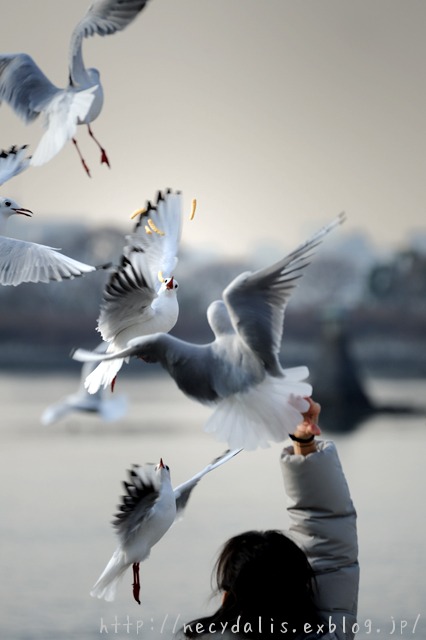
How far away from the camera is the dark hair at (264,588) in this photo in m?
0.86

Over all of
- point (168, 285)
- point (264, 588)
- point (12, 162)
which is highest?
point (12, 162)

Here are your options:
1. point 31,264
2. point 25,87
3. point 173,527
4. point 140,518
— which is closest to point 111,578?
point 140,518

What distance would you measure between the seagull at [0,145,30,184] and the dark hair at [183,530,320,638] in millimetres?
331

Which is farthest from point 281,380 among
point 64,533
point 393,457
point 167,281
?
point 393,457

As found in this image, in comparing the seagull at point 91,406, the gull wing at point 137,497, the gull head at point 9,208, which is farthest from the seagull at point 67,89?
the seagull at point 91,406

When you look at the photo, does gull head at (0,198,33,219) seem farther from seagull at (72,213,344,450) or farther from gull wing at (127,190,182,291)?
seagull at (72,213,344,450)

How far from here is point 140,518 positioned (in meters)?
0.84

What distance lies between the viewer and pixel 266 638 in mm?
854

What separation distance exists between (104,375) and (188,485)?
145 mm

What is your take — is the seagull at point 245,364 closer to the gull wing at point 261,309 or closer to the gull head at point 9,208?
the gull wing at point 261,309

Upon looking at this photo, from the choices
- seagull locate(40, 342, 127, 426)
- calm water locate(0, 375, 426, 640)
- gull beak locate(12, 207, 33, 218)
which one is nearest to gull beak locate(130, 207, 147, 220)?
gull beak locate(12, 207, 33, 218)

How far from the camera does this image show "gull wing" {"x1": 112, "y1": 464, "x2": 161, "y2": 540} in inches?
33.3

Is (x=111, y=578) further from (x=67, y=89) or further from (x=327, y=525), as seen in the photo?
(x=67, y=89)

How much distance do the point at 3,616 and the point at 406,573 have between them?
1.18 metres
